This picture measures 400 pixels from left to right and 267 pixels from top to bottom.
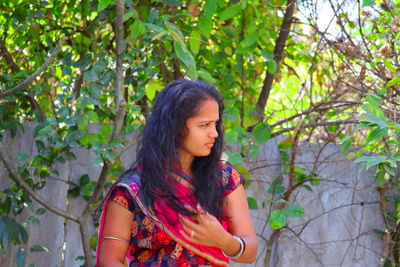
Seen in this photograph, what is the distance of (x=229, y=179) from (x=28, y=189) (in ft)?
4.30

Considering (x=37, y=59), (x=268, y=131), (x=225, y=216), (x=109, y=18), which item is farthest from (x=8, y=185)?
(x=225, y=216)

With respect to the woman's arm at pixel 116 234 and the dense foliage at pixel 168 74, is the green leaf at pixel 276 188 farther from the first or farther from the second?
the woman's arm at pixel 116 234

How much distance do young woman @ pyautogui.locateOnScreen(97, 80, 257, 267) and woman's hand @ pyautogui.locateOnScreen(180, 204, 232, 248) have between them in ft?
0.23

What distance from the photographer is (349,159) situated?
3922 millimetres

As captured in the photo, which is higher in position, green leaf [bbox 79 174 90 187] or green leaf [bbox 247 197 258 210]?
green leaf [bbox 247 197 258 210]

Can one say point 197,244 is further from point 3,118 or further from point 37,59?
point 37,59

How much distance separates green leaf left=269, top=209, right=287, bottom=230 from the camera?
3.45 metres


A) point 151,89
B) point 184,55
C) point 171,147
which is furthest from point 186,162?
point 151,89

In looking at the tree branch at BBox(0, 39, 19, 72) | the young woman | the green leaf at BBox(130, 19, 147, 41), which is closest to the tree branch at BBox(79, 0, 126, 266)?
the green leaf at BBox(130, 19, 147, 41)

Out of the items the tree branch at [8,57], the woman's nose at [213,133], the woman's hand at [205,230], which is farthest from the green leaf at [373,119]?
the tree branch at [8,57]

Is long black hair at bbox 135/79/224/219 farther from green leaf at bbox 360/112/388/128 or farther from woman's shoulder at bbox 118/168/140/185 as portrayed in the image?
green leaf at bbox 360/112/388/128

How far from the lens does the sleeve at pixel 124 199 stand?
2.33 meters

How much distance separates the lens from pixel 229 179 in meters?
2.51

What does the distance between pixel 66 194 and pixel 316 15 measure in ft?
5.82
